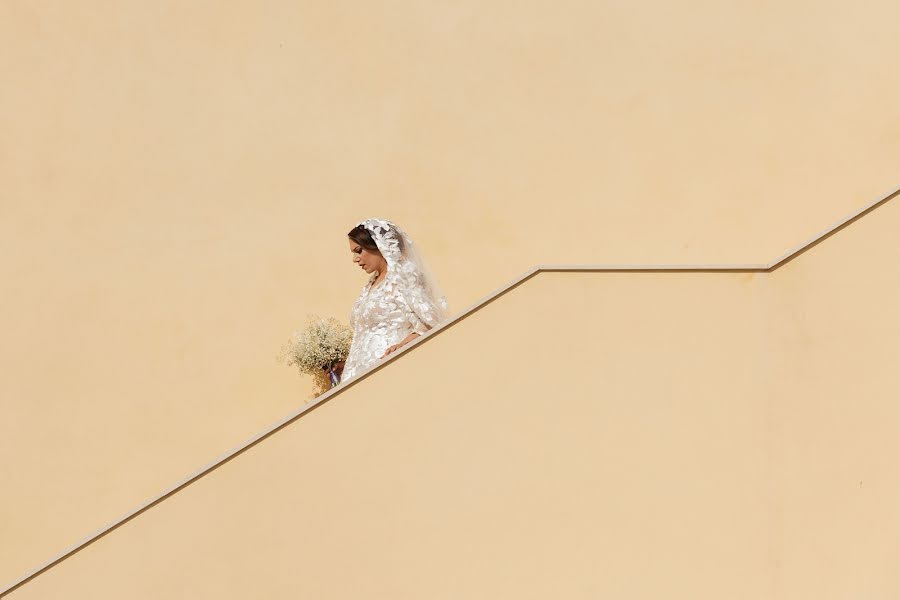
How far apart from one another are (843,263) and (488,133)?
8.93 ft

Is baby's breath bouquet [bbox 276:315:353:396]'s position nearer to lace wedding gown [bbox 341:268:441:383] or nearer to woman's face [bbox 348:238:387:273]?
lace wedding gown [bbox 341:268:441:383]

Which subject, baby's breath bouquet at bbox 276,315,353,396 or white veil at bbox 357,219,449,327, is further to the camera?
baby's breath bouquet at bbox 276,315,353,396

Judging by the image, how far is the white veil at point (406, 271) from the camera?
21.9 feet

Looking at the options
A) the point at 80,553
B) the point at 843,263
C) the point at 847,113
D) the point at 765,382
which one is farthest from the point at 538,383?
the point at 847,113

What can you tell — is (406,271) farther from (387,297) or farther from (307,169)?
(307,169)

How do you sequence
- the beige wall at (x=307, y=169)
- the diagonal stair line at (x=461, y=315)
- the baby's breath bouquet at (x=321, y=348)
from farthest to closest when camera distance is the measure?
the beige wall at (x=307, y=169)
the baby's breath bouquet at (x=321, y=348)
the diagonal stair line at (x=461, y=315)

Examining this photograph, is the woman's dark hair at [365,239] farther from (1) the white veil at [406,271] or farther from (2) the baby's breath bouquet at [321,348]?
(2) the baby's breath bouquet at [321,348]

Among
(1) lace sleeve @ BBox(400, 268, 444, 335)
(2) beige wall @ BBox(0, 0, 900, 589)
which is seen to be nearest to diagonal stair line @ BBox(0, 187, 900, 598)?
→ (1) lace sleeve @ BBox(400, 268, 444, 335)

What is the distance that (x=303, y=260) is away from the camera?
770 cm

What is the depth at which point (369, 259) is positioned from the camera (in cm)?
680

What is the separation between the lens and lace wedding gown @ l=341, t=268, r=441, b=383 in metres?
6.67

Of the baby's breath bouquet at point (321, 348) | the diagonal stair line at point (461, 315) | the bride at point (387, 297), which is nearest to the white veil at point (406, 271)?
the bride at point (387, 297)

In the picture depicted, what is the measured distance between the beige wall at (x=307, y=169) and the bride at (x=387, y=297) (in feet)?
2.73

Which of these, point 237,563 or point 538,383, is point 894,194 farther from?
point 237,563
